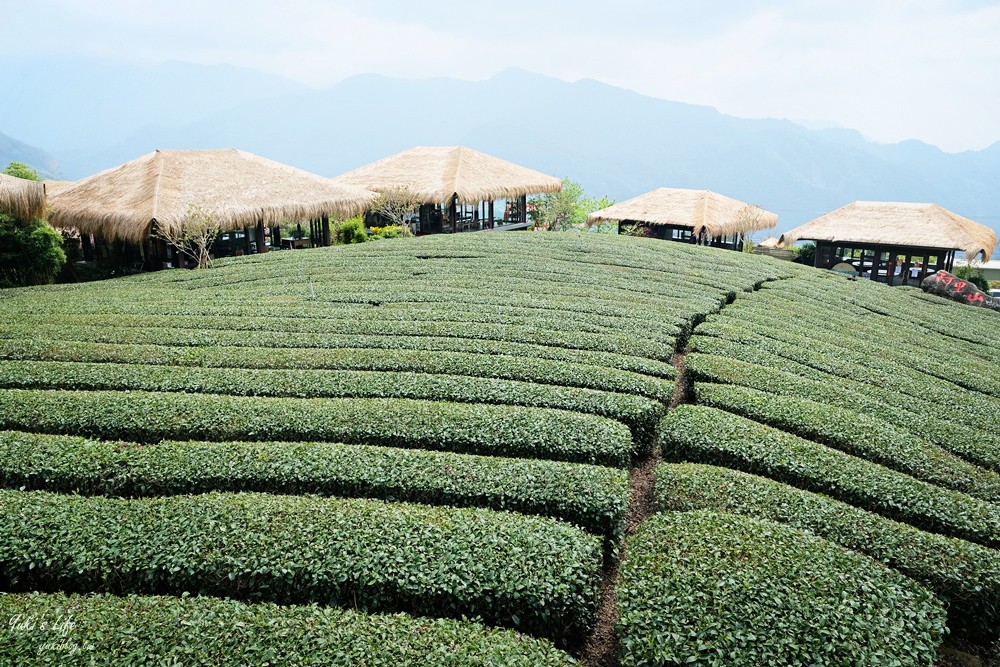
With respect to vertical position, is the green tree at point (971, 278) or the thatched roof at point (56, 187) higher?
the thatched roof at point (56, 187)

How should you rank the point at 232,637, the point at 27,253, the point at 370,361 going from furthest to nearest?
the point at 27,253 → the point at 370,361 → the point at 232,637

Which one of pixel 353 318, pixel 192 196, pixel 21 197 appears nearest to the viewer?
pixel 353 318

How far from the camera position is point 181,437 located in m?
8.16

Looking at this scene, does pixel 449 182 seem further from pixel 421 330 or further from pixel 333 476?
pixel 333 476

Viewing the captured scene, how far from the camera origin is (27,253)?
60.2ft

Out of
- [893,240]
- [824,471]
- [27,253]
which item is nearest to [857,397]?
[824,471]

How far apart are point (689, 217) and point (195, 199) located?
905 inches

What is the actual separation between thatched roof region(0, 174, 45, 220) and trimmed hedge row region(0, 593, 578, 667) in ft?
44.1

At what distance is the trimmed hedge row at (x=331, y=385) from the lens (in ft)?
30.5

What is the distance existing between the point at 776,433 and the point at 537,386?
3.44 metres

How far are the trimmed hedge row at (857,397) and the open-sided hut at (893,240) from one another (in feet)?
68.0

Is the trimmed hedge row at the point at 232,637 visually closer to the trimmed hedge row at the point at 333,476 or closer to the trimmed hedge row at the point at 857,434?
the trimmed hedge row at the point at 333,476

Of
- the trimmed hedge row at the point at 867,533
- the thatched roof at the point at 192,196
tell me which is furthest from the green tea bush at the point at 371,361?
the thatched roof at the point at 192,196

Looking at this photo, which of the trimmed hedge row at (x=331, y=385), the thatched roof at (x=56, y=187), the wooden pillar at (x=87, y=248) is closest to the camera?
the trimmed hedge row at (x=331, y=385)
